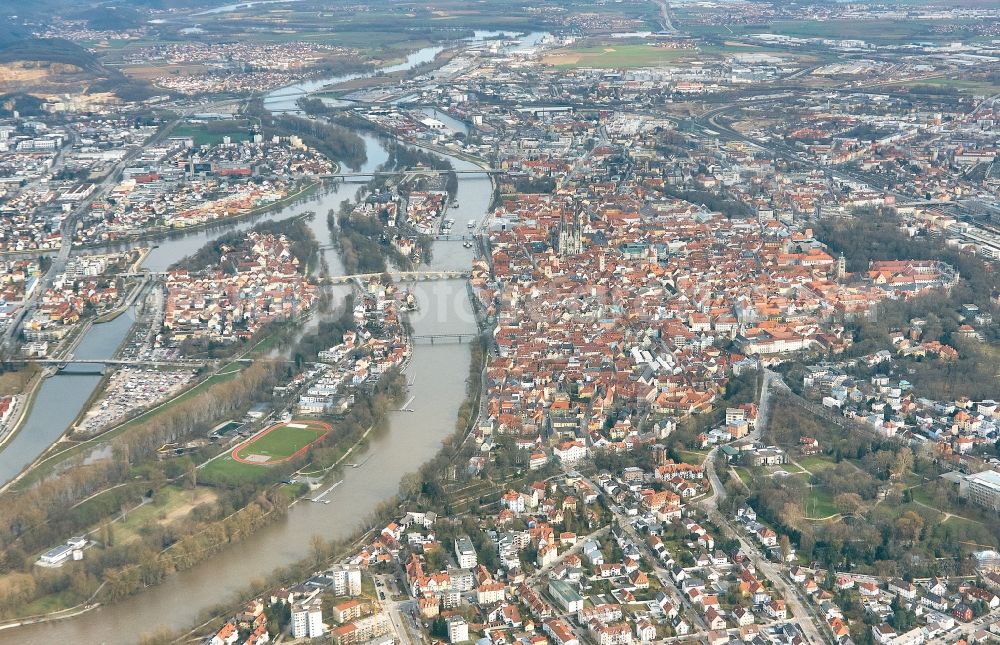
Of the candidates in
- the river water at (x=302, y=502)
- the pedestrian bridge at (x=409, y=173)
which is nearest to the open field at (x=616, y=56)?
the pedestrian bridge at (x=409, y=173)

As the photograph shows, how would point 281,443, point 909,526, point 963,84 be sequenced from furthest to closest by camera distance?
point 963,84 < point 281,443 < point 909,526

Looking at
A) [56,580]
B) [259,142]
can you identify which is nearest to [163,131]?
[259,142]

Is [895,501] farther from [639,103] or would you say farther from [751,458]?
[639,103]

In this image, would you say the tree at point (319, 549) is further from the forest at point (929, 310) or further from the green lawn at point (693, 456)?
the forest at point (929, 310)

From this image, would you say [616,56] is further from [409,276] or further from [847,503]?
[847,503]

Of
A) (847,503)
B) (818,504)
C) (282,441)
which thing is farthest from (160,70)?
(847,503)
